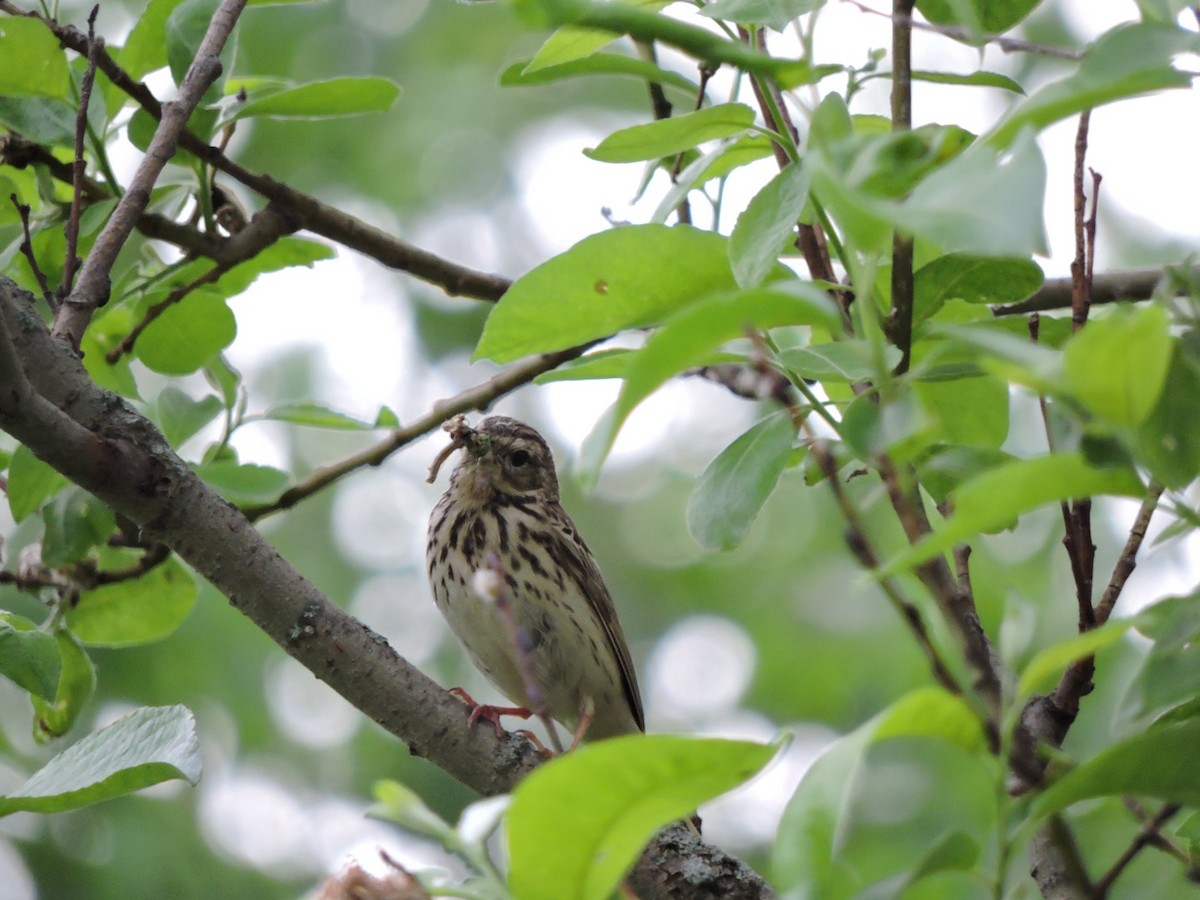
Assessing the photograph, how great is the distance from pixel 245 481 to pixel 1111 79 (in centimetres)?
229

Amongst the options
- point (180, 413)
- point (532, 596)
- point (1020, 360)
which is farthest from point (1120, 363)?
point (532, 596)

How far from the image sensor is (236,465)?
3182mm

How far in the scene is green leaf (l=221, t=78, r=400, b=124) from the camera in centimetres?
296

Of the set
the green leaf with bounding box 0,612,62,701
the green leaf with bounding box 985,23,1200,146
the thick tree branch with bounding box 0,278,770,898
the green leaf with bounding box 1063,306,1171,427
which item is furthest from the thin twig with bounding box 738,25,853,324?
the green leaf with bounding box 0,612,62,701

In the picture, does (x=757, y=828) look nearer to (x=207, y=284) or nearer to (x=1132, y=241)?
(x=1132, y=241)

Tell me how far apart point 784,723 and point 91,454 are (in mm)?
6486

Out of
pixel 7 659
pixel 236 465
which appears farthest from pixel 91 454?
pixel 236 465

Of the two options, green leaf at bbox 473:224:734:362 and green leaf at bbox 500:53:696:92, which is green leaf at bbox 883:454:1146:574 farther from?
green leaf at bbox 500:53:696:92

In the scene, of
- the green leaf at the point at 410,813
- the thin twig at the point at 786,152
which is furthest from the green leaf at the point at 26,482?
the green leaf at the point at 410,813

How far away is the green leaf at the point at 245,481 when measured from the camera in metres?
3.12

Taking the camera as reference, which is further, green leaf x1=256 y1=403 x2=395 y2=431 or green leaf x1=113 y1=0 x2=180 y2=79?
green leaf x1=256 y1=403 x2=395 y2=431

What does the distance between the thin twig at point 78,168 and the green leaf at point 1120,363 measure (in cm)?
186

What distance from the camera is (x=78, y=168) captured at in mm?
2605

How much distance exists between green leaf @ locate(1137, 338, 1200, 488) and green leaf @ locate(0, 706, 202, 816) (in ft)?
3.95
